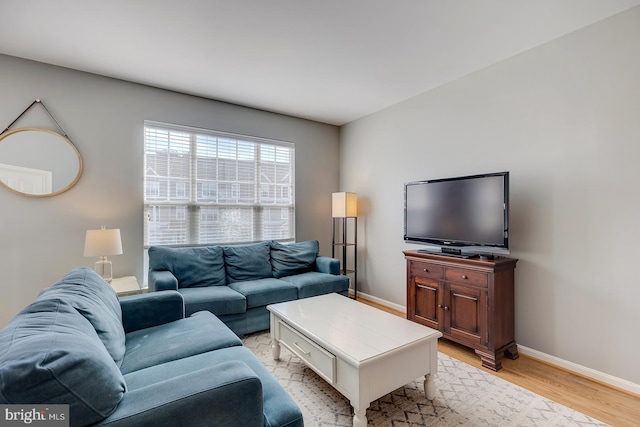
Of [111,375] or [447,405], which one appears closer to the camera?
[111,375]

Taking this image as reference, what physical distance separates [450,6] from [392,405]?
110 inches

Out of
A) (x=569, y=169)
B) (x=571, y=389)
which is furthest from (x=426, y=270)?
(x=569, y=169)

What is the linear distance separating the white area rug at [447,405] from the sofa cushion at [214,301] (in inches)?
31.1

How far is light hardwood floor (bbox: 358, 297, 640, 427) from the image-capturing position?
6.10 ft

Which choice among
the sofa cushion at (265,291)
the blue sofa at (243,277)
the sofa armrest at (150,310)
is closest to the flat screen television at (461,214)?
the blue sofa at (243,277)

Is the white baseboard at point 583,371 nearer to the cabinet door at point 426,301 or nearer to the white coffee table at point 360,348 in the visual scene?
the cabinet door at point 426,301

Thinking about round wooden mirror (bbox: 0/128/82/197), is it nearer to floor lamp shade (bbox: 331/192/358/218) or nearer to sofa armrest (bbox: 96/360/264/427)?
sofa armrest (bbox: 96/360/264/427)

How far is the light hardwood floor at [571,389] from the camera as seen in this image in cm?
186

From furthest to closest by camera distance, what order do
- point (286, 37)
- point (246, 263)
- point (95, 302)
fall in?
point (246, 263)
point (286, 37)
point (95, 302)

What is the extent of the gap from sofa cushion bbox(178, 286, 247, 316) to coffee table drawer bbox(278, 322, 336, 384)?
2.20ft

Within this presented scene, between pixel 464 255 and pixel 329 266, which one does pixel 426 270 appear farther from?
pixel 329 266

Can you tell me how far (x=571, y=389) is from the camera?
83.4 inches

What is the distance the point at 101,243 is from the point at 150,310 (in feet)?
3.42

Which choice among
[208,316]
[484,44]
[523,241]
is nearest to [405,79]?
[484,44]
